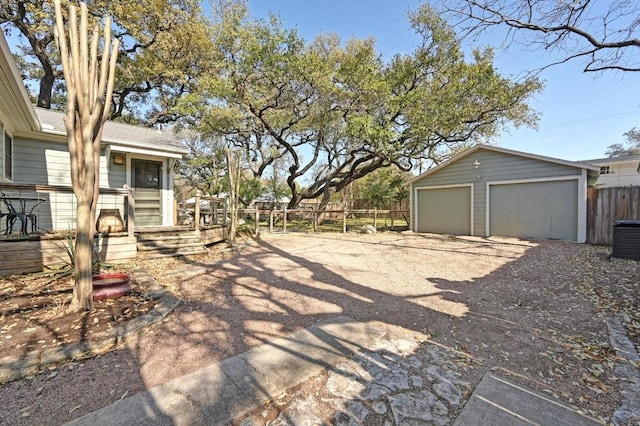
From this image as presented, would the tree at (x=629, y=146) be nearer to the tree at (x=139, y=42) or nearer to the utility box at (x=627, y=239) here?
the utility box at (x=627, y=239)

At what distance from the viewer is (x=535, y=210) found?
29.9 feet

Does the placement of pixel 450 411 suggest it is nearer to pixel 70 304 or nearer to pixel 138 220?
pixel 70 304

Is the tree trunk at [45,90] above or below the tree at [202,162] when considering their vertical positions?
above

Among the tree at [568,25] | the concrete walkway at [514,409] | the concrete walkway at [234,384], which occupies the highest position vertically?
the tree at [568,25]

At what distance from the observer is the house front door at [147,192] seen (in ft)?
24.6

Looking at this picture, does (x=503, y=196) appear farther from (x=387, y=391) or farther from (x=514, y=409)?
(x=387, y=391)

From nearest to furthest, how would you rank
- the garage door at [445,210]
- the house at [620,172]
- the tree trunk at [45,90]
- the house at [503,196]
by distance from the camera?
the house at [503,196]
the garage door at [445,210]
the tree trunk at [45,90]
the house at [620,172]

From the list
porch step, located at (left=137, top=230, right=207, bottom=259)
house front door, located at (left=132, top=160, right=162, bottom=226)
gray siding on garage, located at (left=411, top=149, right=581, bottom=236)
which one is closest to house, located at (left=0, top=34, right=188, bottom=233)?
house front door, located at (left=132, top=160, right=162, bottom=226)

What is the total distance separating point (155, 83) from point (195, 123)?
264 centimetres

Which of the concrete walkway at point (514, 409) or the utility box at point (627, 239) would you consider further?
the utility box at point (627, 239)

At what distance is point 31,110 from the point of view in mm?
5070

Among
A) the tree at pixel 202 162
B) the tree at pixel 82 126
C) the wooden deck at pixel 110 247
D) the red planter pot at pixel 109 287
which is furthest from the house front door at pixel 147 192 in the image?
the tree at pixel 202 162

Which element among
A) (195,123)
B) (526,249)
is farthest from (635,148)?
(195,123)

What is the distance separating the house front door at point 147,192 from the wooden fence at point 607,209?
1246 cm
